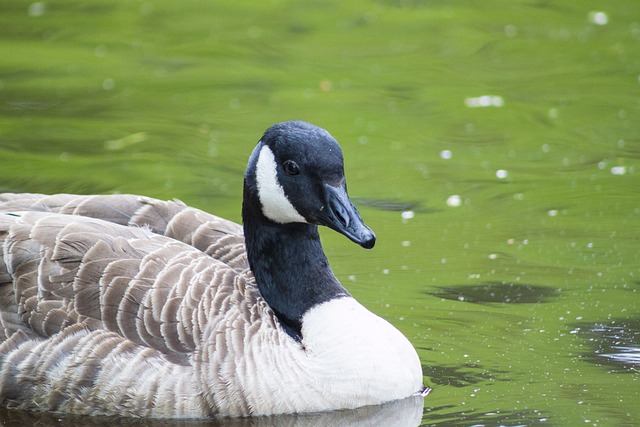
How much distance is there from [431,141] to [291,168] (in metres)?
6.34

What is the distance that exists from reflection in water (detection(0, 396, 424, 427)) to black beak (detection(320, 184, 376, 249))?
121cm

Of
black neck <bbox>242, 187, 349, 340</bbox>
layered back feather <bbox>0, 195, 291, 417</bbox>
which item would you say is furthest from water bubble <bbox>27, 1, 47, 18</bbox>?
black neck <bbox>242, 187, 349, 340</bbox>

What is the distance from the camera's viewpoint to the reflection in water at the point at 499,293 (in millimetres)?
10688

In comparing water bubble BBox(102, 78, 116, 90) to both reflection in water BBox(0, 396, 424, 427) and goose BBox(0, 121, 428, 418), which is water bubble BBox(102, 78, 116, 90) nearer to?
goose BBox(0, 121, 428, 418)

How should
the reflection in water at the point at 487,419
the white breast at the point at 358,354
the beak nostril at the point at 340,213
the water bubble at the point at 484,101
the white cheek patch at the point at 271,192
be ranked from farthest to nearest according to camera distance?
the water bubble at the point at 484,101 → the white cheek patch at the point at 271,192 → the white breast at the point at 358,354 → the beak nostril at the point at 340,213 → the reflection in water at the point at 487,419

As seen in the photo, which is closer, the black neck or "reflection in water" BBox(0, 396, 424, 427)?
"reflection in water" BBox(0, 396, 424, 427)

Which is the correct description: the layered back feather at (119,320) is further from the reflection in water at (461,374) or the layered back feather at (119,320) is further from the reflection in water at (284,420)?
the reflection in water at (461,374)

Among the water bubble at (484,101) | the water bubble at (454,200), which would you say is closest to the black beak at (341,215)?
the water bubble at (454,200)

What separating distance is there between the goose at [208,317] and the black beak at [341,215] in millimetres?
10

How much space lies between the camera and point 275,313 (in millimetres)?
9188

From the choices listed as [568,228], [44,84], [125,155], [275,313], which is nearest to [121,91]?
[44,84]

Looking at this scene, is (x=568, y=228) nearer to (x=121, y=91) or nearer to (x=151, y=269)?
(x=151, y=269)

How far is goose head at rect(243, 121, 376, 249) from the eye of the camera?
867 centimetres

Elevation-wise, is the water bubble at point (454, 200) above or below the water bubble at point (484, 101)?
below
